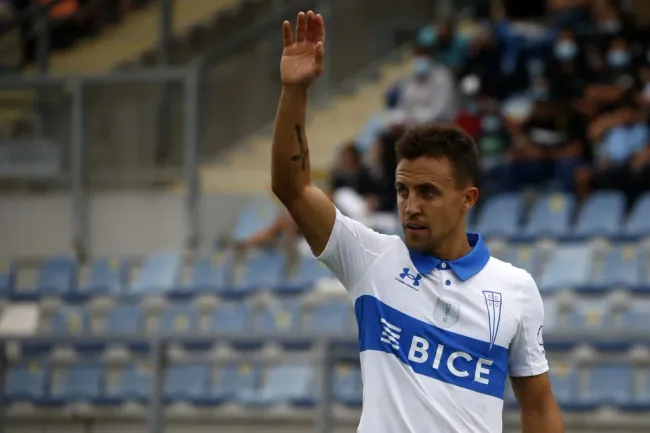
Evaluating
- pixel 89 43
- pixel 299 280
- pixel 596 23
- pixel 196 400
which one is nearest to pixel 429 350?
pixel 196 400

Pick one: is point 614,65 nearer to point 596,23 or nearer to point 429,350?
point 596,23

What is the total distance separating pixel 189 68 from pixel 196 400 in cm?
509

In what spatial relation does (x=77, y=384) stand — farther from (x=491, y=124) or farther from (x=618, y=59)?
(x=618, y=59)

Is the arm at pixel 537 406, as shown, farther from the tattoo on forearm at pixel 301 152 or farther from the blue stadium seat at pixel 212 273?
the blue stadium seat at pixel 212 273

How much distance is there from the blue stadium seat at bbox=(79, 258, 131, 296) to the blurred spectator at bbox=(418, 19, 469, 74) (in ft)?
12.9

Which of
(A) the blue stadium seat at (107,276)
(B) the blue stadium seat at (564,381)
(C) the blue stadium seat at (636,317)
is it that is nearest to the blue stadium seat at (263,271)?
(A) the blue stadium seat at (107,276)

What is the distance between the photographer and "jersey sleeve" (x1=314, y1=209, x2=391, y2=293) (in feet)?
15.3

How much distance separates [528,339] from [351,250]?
66cm

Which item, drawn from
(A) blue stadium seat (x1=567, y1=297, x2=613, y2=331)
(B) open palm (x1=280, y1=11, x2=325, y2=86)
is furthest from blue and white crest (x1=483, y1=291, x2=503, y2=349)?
(A) blue stadium seat (x1=567, y1=297, x2=613, y2=331)

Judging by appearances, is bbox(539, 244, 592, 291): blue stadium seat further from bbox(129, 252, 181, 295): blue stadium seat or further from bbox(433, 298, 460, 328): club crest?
bbox(433, 298, 460, 328): club crest

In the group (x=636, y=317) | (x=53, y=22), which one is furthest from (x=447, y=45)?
(x=636, y=317)

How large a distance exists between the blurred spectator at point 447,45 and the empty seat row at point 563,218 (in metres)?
2.17

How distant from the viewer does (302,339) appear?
9.63 meters

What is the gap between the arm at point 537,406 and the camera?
4848mm
